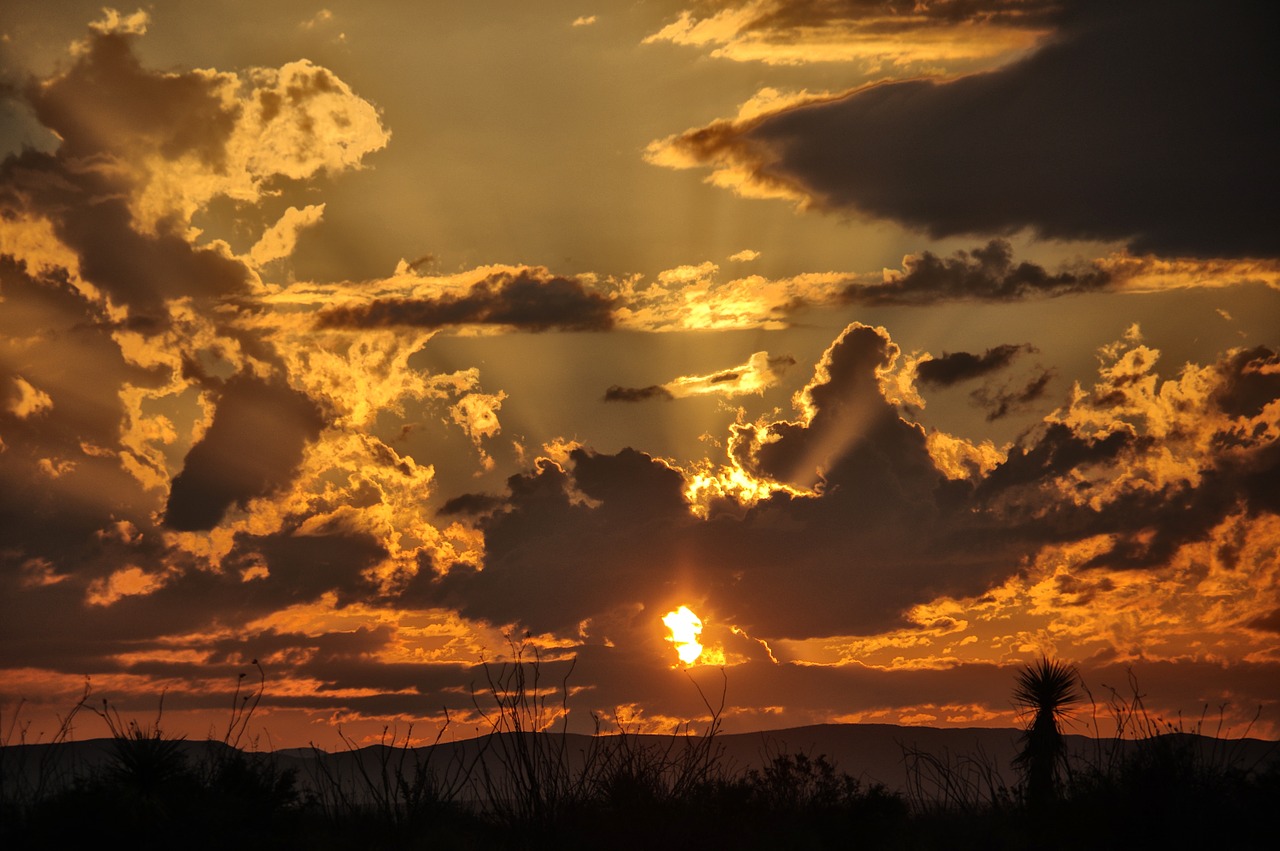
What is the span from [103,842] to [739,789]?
16654mm

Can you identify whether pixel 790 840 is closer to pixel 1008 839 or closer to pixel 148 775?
pixel 1008 839

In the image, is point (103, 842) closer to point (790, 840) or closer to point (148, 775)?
point (148, 775)

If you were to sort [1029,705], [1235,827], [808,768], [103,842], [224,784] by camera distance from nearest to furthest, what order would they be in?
[103,842]
[224,784]
[1235,827]
[808,768]
[1029,705]

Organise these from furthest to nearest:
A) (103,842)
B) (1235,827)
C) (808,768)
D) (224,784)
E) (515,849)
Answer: (808,768) → (1235,827) → (515,849) → (224,784) → (103,842)

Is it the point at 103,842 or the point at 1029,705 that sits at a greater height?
the point at 1029,705

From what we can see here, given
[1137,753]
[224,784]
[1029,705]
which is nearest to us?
[224,784]

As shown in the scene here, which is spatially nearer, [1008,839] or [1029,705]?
[1008,839]

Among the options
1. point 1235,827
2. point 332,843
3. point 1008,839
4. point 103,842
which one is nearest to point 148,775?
point 103,842

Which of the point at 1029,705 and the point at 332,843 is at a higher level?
the point at 1029,705

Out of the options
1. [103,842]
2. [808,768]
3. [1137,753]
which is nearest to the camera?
[103,842]

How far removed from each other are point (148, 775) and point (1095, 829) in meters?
20.0

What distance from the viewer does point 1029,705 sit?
39031 millimetres

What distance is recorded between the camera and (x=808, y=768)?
34812mm

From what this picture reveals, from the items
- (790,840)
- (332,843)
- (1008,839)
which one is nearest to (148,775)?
(332,843)
